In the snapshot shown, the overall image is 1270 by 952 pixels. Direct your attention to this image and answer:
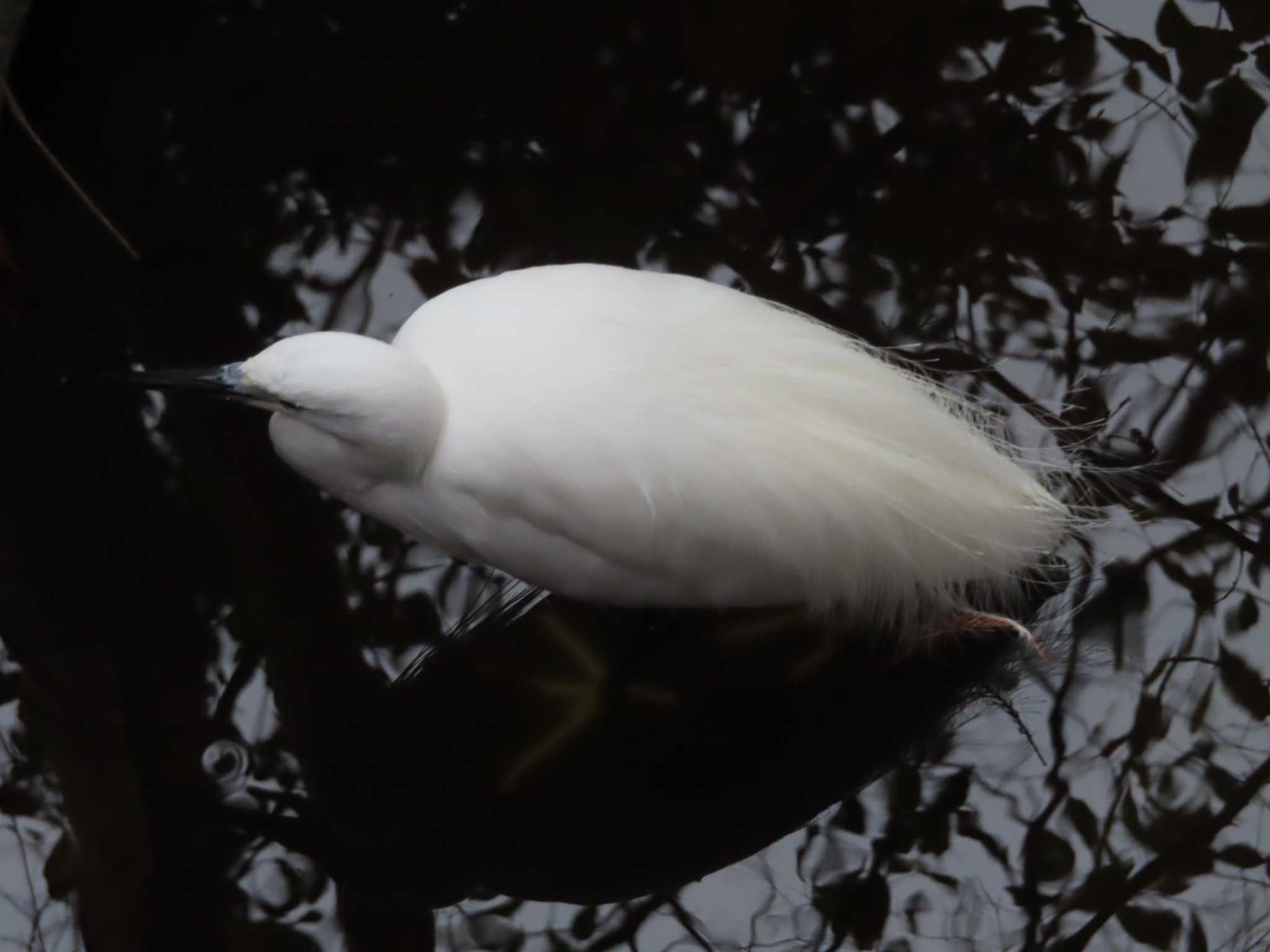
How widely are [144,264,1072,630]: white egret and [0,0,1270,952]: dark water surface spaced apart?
17 centimetres

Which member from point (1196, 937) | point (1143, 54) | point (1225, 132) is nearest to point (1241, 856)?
point (1196, 937)

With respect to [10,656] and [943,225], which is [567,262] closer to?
[943,225]

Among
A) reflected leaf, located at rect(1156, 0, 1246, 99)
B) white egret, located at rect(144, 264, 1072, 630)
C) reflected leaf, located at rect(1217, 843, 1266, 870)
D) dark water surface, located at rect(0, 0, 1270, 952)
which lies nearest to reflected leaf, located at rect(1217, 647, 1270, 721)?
dark water surface, located at rect(0, 0, 1270, 952)

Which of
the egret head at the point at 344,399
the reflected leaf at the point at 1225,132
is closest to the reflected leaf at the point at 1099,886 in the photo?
the egret head at the point at 344,399

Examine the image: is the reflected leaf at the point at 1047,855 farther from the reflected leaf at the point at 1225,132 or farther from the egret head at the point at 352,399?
the reflected leaf at the point at 1225,132

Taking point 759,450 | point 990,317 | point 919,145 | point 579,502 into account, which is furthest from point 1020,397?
point 579,502

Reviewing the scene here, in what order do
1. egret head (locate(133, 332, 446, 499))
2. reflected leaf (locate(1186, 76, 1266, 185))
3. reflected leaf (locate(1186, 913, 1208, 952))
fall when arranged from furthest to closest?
1. reflected leaf (locate(1186, 76, 1266, 185))
2. reflected leaf (locate(1186, 913, 1208, 952))
3. egret head (locate(133, 332, 446, 499))

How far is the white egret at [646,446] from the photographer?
116cm

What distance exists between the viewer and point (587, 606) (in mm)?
1485

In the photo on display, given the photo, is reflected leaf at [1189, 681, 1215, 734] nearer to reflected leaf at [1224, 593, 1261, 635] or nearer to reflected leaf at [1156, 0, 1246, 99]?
reflected leaf at [1224, 593, 1261, 635]

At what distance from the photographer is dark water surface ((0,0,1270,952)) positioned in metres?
1.33

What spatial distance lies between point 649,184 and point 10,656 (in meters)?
0.83

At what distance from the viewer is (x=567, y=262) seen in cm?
164

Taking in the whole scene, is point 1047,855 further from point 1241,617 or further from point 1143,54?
point 1143,54
